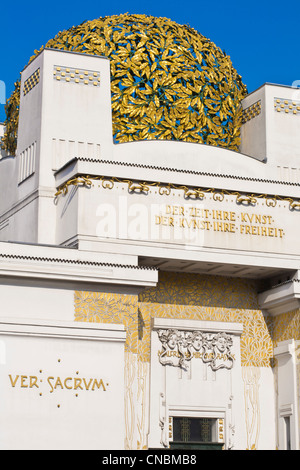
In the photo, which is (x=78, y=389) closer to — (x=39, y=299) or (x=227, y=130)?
(x=39, y=299)

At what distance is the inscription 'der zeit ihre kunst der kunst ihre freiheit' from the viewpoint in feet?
56.0

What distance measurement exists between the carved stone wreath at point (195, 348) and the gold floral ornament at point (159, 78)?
11.4ft

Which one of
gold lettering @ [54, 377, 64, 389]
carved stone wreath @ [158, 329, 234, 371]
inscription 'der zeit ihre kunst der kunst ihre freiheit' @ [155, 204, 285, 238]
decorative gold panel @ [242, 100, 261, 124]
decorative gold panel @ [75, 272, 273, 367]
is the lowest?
gold lettering @ [54, 377, 64, 389]

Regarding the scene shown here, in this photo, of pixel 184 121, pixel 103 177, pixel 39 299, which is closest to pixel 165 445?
pixel 39 299

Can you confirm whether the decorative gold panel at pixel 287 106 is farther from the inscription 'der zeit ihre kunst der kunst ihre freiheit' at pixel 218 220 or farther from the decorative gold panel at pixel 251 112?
the inscription 'der zeit ihre kunst der kunst ihre freiheit' at pixel 218 220

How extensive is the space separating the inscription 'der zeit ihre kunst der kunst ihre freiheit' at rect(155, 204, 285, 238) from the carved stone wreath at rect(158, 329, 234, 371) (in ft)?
5.81

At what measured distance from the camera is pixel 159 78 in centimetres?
1839

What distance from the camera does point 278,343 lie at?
18.0 m

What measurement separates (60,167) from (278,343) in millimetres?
4737

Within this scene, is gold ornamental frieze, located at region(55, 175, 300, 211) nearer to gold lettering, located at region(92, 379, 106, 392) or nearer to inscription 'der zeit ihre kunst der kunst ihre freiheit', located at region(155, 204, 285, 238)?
inscription 'der zeit ihre kunst der kunst ihre freiheit', located at region(155, 204, 285, 238)

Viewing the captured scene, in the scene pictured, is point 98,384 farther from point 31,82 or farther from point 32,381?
point 31,82

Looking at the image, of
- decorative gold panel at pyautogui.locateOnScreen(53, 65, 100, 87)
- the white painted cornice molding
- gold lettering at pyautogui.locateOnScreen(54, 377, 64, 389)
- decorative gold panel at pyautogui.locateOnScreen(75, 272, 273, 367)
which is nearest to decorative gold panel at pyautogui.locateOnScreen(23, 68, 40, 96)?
decorative gold panel at pyautogui.locateOnScreen(53, 65, 100, 87)

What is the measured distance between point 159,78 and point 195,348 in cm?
472

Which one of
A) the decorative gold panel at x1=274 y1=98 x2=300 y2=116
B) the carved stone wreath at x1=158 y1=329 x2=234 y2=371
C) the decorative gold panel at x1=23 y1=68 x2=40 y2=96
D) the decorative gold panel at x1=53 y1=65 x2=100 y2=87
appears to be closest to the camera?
the carved stone wreath at x1=158 y1=329 x2=234 y2=371
